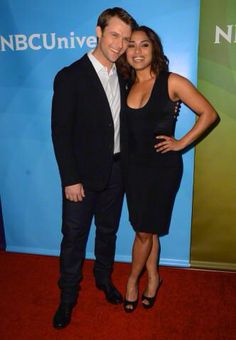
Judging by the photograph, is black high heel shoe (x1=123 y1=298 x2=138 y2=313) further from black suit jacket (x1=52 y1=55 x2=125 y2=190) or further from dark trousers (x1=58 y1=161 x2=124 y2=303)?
black suit jacket (x1=52 y1=55 x2=125 y2=190)

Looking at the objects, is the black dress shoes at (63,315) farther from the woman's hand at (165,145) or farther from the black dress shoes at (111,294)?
the woman's hand at (165,145)

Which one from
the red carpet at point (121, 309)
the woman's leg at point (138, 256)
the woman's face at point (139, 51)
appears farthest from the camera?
the woman's leg at point (138, 256)

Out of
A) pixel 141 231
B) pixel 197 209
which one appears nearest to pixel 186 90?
pixel 141 231

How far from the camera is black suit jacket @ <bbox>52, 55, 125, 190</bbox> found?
2.02 m

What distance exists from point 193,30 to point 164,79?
2.02ft

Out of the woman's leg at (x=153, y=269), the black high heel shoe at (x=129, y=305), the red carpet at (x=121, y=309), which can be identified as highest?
the woman's leg at (x=153, y=269)

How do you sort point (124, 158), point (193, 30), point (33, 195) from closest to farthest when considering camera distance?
point (124, 158) < point (193, 30) < point (33, 195)

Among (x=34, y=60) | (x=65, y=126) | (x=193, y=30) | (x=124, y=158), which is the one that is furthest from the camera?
(x=34, y=60)

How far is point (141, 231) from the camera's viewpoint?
2.33m

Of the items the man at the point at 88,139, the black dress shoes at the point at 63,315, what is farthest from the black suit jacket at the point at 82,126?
the black dress shoes at the point at 63,315

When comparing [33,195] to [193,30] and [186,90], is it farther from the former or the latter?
[193,30]

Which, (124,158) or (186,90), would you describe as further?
(124,158)

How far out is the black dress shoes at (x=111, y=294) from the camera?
255cm

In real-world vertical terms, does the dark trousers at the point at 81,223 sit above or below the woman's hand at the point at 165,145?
below
